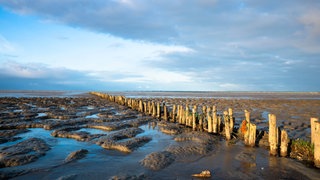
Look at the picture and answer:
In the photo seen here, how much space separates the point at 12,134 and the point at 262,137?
1344cm

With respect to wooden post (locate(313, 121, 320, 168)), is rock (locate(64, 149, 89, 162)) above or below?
below

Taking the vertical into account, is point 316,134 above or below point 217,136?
above

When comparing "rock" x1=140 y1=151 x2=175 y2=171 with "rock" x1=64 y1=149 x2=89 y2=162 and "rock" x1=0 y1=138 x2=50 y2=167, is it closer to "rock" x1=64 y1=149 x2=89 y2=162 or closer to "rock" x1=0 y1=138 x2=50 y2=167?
"rock" x1=64 y1=149 x2=89 y2=162

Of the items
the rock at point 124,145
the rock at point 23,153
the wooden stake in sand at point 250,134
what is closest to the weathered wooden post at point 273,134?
the wooden stake in sand at point 250,134

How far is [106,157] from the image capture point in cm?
1062

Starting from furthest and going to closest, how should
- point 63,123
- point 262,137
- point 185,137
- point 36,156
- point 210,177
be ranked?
point 63,123 → point 185,137 → point 262,137 → point 36,156 → point 210,177

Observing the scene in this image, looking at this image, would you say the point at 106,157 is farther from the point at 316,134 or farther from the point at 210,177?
the point at 316,134

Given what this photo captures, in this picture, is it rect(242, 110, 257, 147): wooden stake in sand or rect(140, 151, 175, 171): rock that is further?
rect(242, 110, 257, 147): wooden stake in sand

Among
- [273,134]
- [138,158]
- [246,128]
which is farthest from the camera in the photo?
[246,128]

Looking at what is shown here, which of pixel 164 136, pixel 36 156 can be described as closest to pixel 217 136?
pixel 164 136

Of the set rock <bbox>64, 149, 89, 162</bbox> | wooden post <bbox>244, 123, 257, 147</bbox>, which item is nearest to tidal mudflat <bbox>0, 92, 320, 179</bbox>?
rock <bbox>64, 149, 89, 162</bbox>

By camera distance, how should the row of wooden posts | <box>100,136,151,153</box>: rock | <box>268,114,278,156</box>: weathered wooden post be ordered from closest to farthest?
the row of wooden posts, <box>268,114,278,156</box>: weathered wooden post, <box>100,136,151,153</box>: rock

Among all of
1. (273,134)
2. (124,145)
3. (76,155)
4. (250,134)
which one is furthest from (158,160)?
(250,134)

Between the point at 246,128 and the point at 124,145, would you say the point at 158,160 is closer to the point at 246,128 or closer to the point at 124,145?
the point at 124,145
